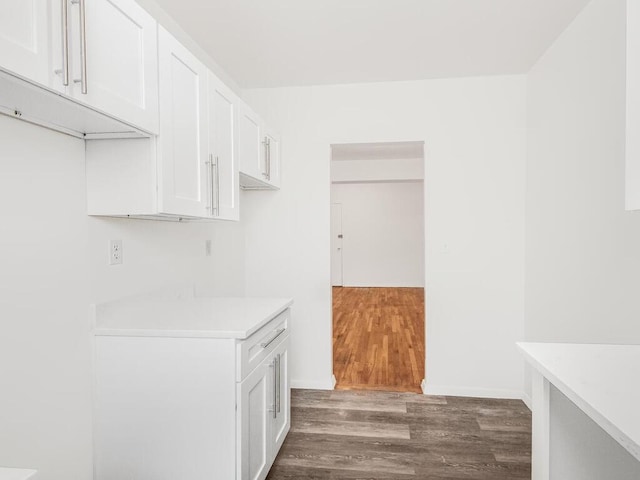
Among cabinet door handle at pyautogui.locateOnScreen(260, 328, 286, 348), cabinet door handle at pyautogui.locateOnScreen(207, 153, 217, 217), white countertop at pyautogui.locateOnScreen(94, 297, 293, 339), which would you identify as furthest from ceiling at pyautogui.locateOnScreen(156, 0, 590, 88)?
cabinet door handle at pyautogui.locateOnScreen(260, 328, 286, 348)

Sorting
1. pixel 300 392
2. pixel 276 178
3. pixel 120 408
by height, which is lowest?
pixel 300 392

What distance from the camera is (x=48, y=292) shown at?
150 centimetres

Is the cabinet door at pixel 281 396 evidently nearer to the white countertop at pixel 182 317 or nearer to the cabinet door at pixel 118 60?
the white countertop at pixel 182 317

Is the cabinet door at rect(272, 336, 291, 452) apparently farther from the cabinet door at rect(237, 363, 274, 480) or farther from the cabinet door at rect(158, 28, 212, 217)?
the cabinet door at rect(158, 28, 212, 217)

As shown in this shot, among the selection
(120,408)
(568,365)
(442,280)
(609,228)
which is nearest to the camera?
(568,365)

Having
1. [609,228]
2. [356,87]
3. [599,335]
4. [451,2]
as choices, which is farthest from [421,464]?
[356,87]

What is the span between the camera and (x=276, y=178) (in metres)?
3.37

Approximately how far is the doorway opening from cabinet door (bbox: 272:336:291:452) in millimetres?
1078

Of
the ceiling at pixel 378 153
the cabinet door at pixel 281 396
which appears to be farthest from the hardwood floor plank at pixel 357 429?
the ceiling at pixel 378 153

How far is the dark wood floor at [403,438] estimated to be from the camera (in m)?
2.26

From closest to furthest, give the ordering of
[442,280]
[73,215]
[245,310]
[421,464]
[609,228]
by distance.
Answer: [73,215], [609,228], [245,310], [421,464], [442,280]

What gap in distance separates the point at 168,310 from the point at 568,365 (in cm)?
170

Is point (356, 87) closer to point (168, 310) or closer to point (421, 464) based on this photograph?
point (168, 310)

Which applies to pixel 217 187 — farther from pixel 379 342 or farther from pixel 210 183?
pixel 379 342
